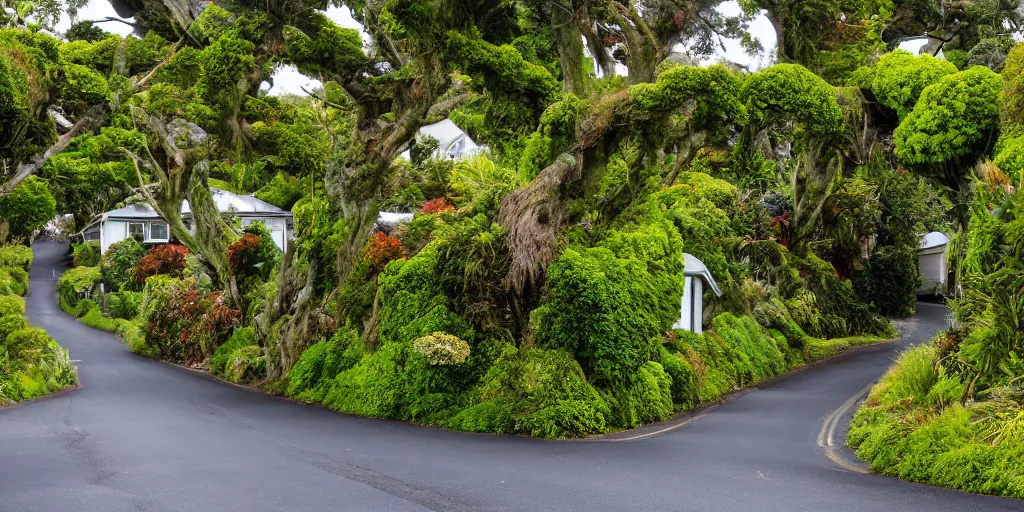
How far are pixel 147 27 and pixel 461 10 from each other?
922cm

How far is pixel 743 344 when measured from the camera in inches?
818

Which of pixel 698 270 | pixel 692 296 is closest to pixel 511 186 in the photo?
pixel 698 270

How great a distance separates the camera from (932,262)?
40969mm

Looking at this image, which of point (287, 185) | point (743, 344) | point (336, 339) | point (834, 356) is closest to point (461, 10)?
point (336, 339)

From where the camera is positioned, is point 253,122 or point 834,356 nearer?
point 253,122

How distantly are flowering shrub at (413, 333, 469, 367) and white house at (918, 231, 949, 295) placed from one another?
105 ft

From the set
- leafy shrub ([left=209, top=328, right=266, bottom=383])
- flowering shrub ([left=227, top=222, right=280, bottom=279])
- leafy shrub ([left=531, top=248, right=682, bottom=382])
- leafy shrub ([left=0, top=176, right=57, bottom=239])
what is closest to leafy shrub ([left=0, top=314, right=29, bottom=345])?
leafy shrub ([left=0, top=176, right=57, bottom=239])

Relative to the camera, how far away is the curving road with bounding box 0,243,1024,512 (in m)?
9.21

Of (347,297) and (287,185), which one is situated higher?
(287,185)

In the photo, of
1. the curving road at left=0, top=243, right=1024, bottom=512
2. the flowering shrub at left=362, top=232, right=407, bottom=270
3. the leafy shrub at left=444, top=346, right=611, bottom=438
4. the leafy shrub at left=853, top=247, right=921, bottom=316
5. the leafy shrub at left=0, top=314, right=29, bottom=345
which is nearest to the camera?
the curving road at left=0, top=243, right=1024, bottom=512

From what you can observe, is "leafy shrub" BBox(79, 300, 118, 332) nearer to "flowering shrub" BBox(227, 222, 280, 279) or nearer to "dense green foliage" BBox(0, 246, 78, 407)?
"flowering shrub" BBox(227, 222, 280, 279)

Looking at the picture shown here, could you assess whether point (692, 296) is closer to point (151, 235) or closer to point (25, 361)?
point (25, 361)

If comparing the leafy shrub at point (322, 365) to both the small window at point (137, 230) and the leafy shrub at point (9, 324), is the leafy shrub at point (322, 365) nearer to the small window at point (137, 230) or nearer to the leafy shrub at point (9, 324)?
the leafy shrub at point (9, 324)

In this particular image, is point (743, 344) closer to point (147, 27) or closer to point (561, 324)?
point (561, 324)
